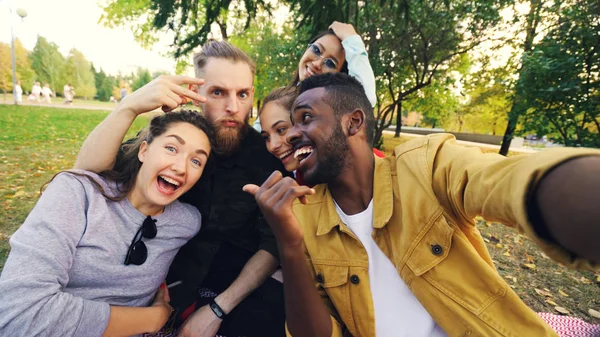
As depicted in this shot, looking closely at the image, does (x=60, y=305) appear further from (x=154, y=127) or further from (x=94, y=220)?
(x=154, y=127)

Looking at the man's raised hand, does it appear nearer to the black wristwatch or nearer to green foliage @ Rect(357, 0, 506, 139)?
the black wristwatch

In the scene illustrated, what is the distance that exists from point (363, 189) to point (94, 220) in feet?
5.34

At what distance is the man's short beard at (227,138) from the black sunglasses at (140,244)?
0.78 meters

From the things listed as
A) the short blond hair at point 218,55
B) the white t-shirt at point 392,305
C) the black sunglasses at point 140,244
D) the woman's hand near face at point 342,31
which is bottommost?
the white t-shirt at point 392,305

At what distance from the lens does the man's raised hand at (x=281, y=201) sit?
1.33 m

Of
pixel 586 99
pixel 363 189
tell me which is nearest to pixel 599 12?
pixel 586 99

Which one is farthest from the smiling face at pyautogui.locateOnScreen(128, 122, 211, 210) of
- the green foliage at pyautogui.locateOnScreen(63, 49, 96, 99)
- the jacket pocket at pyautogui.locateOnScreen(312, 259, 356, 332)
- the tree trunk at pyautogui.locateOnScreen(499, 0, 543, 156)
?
the green foliage at pyautogui.locateOnScreen(63, 49, 96, 99)

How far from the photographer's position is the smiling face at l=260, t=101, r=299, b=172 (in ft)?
8.23

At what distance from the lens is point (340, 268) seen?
1.78 metres

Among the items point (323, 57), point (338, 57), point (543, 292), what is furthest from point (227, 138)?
point (543, 292)

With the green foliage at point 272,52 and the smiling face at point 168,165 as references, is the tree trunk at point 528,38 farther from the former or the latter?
the smiling face at point 168,165

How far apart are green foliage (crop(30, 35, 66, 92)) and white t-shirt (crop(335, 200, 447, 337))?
65461 mm

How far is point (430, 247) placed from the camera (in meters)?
1.61

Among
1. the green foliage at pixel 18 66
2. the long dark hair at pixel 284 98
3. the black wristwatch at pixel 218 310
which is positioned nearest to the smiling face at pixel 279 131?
the long dark hair at pixel 284 98
